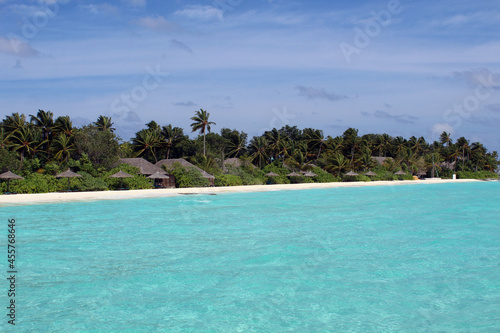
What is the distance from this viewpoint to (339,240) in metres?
16.0

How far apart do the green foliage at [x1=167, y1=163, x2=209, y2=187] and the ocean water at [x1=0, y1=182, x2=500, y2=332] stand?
2053 cm

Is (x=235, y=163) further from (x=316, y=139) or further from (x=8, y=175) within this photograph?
(x=8, y=175)

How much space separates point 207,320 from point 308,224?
41.3 ft

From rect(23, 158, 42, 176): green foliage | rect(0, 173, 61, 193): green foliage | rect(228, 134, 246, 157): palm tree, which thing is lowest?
rect(0, 173, 61, 193): green foliage

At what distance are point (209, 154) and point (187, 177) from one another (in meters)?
10.8

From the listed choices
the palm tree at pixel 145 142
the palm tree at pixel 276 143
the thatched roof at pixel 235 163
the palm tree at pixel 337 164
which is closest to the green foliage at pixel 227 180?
the thatched roof at pixel 235 163

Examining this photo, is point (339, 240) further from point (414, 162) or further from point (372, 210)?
point (414, 162)

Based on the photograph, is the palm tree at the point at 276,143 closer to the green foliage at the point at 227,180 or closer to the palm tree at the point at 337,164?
the palm tree at the point at 337,164

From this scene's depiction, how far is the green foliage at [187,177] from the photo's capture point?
137 feet

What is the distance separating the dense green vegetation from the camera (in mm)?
36938

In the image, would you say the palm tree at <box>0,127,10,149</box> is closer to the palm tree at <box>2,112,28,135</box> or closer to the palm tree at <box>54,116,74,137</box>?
A: the palm tree at <box>2,112,28,135</box>

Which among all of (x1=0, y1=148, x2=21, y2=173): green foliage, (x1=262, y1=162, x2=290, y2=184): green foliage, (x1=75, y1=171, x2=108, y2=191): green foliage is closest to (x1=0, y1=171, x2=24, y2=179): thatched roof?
(x1=0, y1=148, x2=21, y2=173): green foliage

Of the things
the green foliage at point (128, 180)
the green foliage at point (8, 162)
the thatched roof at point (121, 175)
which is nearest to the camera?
the green foliage at point (8, 162)

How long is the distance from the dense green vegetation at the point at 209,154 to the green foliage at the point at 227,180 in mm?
115
